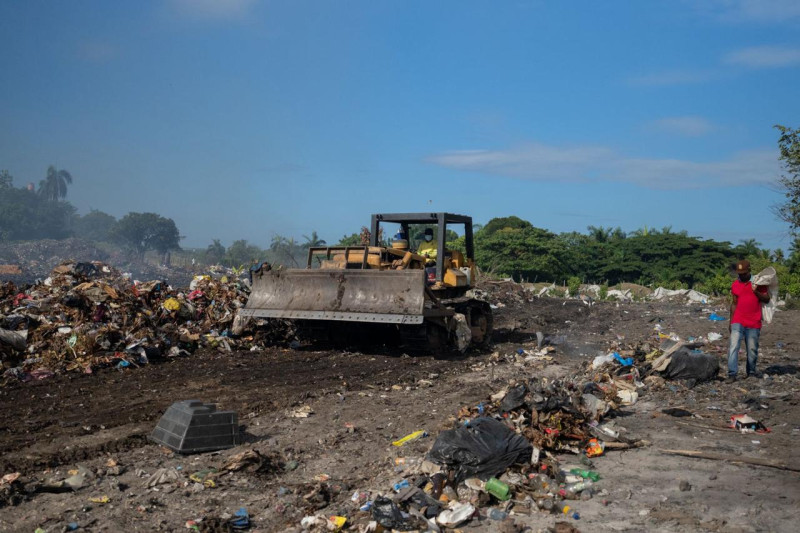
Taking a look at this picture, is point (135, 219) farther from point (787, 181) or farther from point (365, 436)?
point (365, 436)

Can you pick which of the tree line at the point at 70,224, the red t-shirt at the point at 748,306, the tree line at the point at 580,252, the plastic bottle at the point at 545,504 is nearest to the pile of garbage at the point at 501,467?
the plastic bottle at the point at 545,504

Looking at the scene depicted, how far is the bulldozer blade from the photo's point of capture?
991 cm

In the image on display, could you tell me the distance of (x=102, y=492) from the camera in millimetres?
4637

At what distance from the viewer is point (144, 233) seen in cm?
6962

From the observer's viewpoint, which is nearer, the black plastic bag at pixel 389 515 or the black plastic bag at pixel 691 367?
the black plastic bag at pixel 389 515

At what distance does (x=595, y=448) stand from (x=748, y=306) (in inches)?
159

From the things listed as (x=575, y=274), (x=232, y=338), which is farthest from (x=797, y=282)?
(x=575, y=274)

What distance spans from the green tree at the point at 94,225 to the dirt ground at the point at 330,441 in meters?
71.0

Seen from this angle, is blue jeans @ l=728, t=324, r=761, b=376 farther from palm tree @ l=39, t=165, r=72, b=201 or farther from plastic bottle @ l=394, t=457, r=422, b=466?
palm tree @ l=39, t=165, r=72, b=201

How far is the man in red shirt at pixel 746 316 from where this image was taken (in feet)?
27.0

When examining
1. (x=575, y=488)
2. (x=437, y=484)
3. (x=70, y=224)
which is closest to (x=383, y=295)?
(x=437, y=484)

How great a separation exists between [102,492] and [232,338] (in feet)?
23.1

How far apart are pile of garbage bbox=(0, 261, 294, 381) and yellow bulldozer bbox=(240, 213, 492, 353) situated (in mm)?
1115

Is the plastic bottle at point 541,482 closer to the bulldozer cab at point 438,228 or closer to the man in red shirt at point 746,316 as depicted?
the man in red shirt at point 746,316
